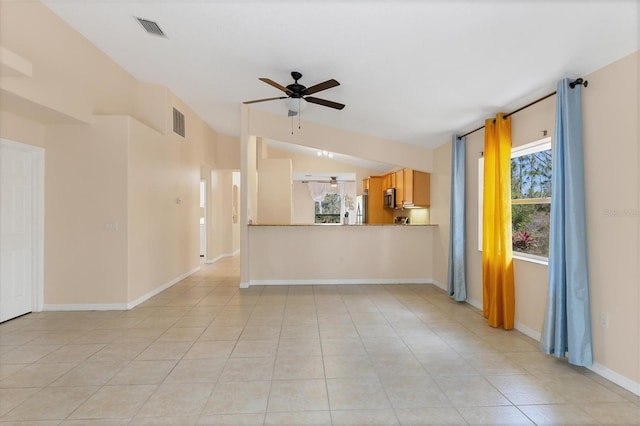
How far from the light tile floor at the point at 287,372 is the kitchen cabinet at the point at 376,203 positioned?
4593 mm

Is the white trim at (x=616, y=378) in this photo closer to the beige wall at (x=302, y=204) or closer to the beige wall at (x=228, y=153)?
the beige wall at (x=228, y=153)

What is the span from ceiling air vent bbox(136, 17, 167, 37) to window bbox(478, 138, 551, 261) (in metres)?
4.23

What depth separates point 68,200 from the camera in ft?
14.5

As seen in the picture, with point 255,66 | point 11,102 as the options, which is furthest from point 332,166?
point 11,102

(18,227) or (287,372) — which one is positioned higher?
(18,227)

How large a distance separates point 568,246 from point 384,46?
2.41 metres

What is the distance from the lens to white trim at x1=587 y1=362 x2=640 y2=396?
2.43m

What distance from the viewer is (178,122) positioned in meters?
6.09

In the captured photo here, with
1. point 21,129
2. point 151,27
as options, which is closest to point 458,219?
point 151,27

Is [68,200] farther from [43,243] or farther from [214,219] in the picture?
[214,219]

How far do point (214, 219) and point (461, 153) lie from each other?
253 inches

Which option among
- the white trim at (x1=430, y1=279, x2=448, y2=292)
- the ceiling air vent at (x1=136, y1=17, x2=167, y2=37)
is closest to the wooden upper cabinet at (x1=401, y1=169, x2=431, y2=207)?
the white trim at (x1=430, y1=279, x2=448, y2=292)

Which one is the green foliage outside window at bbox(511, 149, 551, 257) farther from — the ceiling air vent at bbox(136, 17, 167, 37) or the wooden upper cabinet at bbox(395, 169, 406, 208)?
the ceiling air vent at bbox(136, 17, 167, 37)

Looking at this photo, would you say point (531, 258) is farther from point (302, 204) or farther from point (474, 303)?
point (302, 204)
